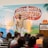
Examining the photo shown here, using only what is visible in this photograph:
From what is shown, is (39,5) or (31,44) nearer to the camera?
(31,44)

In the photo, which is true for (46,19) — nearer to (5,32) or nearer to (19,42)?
(5,32)

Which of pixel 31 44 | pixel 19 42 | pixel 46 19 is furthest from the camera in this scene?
pixel 46 19

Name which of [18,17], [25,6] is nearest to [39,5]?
[25,6]

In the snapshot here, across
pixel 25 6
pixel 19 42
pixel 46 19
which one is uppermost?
pixel 25 6

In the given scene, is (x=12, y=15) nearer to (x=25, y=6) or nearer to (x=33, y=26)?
(x=25, y=6)

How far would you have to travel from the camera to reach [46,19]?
402 cm

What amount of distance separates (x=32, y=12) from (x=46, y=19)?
49cm

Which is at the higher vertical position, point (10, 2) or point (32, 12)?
point (10, 2)

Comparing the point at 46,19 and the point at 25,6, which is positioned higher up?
the point at 25,6

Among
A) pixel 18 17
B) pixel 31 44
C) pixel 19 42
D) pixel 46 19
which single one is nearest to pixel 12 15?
pixel 18 17

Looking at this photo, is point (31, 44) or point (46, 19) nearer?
point (31, 44)

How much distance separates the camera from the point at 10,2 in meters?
4.24

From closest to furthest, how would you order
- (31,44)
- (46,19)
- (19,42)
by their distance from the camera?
(31,44) → (19,42) → (46,19)

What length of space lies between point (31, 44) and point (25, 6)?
2.41 metres
